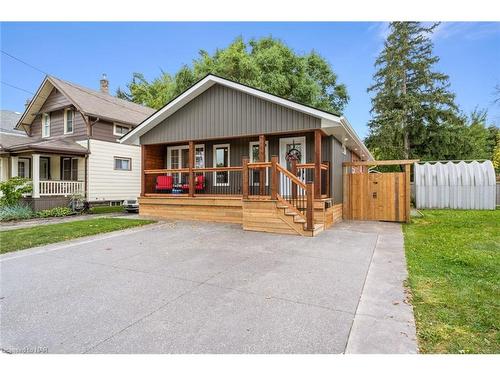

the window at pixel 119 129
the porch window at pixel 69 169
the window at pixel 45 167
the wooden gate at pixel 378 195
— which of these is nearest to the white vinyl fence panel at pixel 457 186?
the wooden gate at pixel 378 195

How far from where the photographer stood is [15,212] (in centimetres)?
1141

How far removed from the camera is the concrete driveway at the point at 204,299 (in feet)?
8.34

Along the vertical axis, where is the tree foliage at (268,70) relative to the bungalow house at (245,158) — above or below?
above

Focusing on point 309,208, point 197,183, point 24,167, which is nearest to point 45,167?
point 24,167

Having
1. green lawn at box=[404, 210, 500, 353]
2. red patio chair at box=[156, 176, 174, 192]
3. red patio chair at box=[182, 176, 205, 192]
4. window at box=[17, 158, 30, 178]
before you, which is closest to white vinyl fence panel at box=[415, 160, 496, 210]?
green lawn at box=[404, 210, 500, 353]

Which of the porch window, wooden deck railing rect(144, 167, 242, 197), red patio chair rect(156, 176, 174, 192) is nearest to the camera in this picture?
wooden deck railing rect(144, 167, 242, 197)

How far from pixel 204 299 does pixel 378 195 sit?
8.97 metres

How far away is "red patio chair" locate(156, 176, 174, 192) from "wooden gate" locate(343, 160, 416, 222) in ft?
22.7

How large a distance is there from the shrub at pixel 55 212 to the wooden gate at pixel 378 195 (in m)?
11.8

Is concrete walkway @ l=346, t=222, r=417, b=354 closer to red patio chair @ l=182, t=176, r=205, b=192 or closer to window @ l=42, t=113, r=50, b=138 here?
red patio chair @ l=182, t=176, r=205, b=192

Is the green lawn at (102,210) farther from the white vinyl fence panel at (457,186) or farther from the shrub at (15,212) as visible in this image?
the white vinyl fence panel at (457,186)

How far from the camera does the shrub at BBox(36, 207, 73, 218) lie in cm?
1229
